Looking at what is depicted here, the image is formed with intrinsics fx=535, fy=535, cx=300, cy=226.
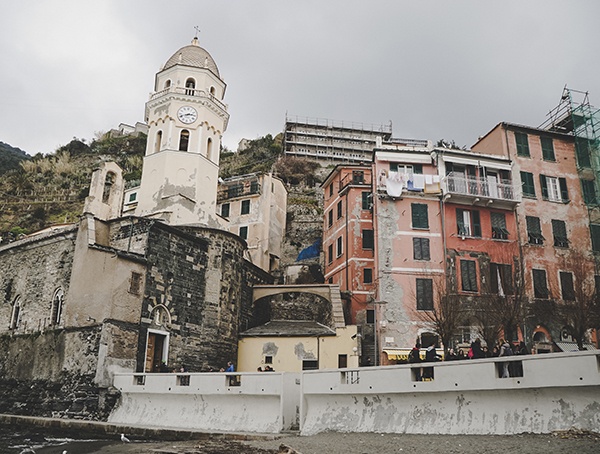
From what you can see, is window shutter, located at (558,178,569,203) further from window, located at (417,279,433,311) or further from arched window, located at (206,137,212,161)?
arched window, located at (206,137,212,161)

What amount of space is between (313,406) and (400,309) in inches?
534

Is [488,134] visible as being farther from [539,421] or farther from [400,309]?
[539,421]

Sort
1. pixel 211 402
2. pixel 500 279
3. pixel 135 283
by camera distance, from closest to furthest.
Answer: pixel 211 402 < pixel 135 283 < pixel 500 279

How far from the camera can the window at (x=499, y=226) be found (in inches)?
1174

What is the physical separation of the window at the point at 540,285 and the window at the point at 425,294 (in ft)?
19.4

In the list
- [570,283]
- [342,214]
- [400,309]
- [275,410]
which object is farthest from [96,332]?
[570,283]

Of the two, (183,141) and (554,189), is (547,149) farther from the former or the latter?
(183,141)

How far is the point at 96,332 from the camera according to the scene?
20719 mm

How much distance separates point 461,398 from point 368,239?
20358 millimetres

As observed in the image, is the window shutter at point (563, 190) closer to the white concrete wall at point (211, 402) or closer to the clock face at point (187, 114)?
the clock face at point (187, 114)

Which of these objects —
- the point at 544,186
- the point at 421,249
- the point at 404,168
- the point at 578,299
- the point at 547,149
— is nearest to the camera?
the point at 578,299

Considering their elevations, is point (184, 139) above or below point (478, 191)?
above

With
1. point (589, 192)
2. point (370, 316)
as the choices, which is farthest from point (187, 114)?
point (589, 192)

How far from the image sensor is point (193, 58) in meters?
33.6
